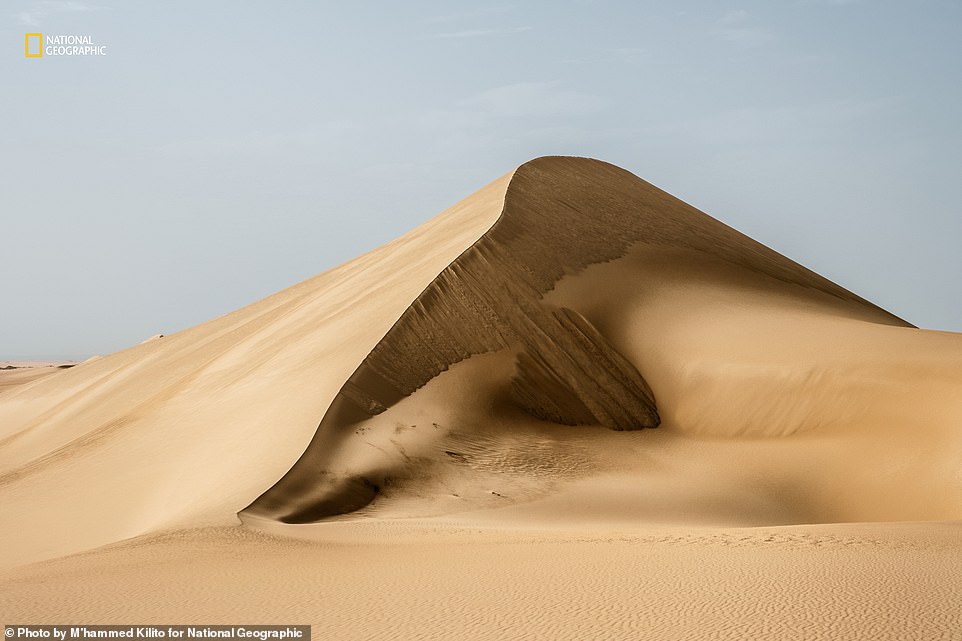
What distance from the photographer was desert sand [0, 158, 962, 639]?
7875mm

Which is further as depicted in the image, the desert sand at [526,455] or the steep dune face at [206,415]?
the steep dune face at [206,415]

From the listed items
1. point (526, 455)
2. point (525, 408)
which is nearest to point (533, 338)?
point (525, 408)

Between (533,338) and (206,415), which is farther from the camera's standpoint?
(533,338)

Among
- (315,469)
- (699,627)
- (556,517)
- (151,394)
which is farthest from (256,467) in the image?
(151,394)

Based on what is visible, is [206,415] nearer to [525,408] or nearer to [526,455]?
[525,408]

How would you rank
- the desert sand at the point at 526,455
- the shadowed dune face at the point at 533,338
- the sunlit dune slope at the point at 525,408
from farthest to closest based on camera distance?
1. the shadowed dune face at the point at 533,338
2. the sunlit dune slope at the point at 525,408
3. the desert sand at the point at 526,455

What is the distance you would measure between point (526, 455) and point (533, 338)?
401 cm

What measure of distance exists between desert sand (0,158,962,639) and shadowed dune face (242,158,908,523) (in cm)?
7

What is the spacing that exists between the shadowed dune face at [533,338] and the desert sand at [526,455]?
0.07 meters

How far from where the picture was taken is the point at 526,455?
16.7 m

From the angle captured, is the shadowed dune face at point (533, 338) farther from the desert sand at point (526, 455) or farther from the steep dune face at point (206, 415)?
the steep dune face at point (206, 415)

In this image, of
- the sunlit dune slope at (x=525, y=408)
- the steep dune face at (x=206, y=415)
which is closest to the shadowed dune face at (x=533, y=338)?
the sunlit dune slope at (x=525, y=408)

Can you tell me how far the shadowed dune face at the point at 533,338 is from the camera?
15398mm

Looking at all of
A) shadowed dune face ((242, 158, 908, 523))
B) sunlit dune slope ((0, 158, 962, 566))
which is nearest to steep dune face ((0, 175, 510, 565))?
sunlit dune slope ((0, 158, 962, 566))
